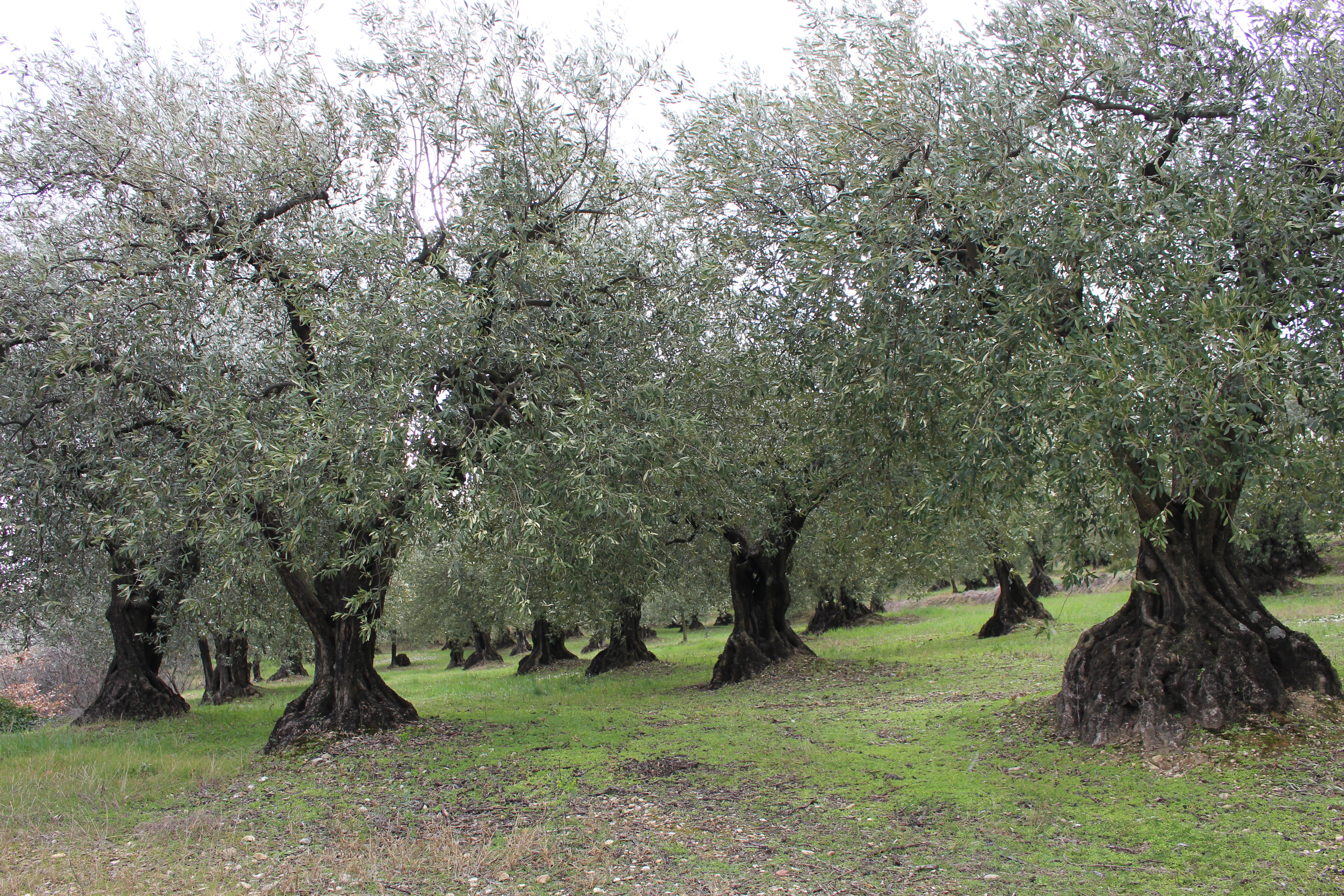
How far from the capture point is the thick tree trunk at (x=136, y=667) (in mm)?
21891

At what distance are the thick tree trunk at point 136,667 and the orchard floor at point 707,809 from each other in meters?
5.43

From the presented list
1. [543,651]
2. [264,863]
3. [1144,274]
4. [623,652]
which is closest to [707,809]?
[264,863]

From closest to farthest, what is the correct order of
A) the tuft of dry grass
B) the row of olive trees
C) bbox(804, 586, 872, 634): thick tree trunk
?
the tuft of dry grass → the row of olive trees → bbox(804, 586, 872, 634): thick tree trunk

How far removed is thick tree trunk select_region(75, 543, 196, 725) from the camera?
21.9 metres

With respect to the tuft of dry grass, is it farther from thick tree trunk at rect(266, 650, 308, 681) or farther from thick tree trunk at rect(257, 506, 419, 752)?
thick tree trunk at rect(266, 650, 308, 681)

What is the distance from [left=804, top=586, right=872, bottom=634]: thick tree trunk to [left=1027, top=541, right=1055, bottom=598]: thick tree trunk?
9998 mm

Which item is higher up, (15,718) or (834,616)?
(15,718)

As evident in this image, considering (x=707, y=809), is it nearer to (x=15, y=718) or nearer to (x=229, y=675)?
(x=15, y=718)

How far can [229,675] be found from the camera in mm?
36656

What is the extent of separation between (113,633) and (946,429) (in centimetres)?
2394

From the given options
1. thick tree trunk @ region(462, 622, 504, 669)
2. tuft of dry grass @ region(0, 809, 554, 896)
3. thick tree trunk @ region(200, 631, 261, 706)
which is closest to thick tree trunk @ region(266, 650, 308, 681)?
thick tree trunk @ region(200, 631, 261, 706)

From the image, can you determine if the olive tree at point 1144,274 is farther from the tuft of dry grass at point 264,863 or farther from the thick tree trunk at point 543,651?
the thick tree trunk at point 543,651

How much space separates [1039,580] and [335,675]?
37.8 metres

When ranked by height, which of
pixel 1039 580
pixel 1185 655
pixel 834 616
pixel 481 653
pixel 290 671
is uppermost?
pixel 1185 655
